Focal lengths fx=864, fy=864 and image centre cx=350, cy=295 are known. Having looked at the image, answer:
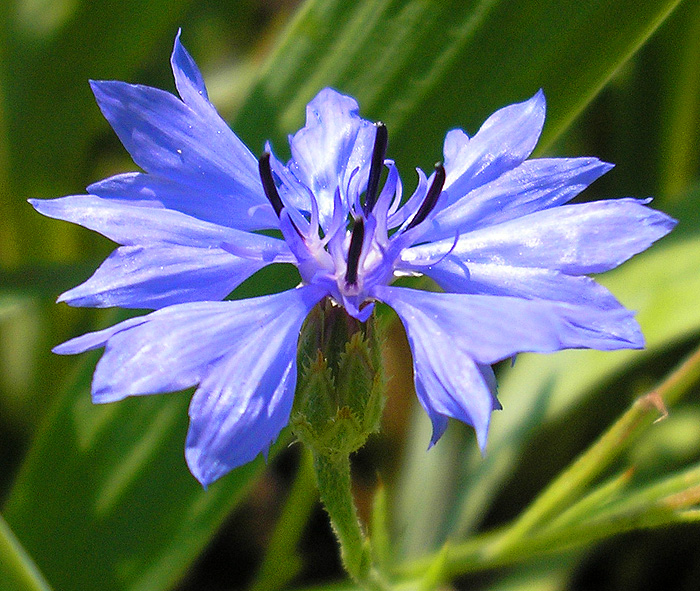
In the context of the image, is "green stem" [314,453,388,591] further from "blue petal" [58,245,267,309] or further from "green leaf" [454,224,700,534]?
"green leaf" [454,224,700,534]

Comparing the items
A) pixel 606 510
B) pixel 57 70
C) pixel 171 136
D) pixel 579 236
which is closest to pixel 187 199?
pixel 171 136

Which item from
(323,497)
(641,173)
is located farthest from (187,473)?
(641,173)

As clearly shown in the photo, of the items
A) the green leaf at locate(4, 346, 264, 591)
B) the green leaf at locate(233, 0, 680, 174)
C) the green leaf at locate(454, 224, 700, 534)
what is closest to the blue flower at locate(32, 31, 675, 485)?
the green leaf at locate(233, 0, 680, 174)

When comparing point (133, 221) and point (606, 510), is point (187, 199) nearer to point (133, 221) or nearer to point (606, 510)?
point (133, 221)

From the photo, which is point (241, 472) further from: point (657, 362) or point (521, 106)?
point (657, 362)

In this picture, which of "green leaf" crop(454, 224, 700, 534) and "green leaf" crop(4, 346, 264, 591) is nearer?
"green leaf" crop(4, 346, 264, 591)

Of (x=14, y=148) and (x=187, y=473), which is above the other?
(x=14, y=148)

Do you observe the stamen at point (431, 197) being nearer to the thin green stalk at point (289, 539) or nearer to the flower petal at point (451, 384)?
the flower petal at point (451, 384)
